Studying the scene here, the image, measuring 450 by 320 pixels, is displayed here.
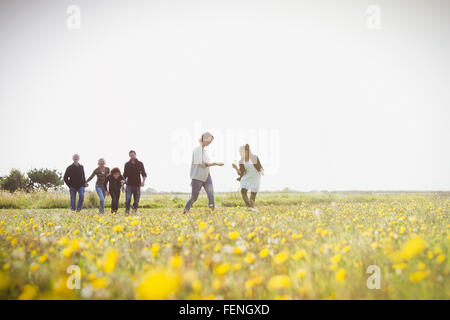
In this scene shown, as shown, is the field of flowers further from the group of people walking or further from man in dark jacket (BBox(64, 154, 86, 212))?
man in dark jacket (BBox(64, 154, 86, 212))

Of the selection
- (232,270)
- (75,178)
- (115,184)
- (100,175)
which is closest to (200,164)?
(115,184)

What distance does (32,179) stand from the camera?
50.0 meters

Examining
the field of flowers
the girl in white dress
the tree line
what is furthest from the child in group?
the tree line

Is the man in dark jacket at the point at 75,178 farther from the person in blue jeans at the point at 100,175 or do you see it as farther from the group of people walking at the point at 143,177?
the person in blue jeans at the point at 100,175

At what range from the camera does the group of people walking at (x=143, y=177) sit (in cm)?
887

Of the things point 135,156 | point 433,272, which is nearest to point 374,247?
point 433,272

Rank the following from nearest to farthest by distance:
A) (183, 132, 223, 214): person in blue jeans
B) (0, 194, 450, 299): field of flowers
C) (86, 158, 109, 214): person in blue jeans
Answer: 1. (0, 194, 450, 299): field of flowers
2. (183, 132, 223, 214): person in blue jeans
3. (86, 158, 109, 214): person in blue jeans

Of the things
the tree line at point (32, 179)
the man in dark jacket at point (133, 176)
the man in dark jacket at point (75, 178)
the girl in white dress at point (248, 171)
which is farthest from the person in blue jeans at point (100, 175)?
the tree line at point (32, 179)

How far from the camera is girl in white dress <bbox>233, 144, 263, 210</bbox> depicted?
379 inches

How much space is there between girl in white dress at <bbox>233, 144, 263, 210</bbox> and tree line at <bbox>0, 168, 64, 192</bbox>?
45.9 metres

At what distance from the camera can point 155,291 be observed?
5.83 feet

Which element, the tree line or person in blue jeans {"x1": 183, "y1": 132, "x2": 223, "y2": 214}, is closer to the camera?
person in blue jeans {"x1": 183, "y1": 132, "x2": 223, "y2": 214}
